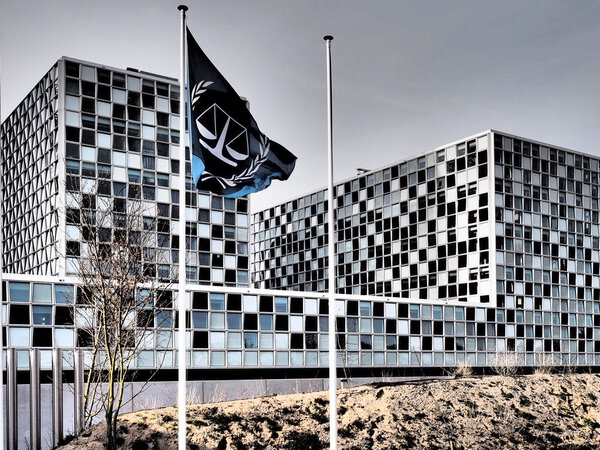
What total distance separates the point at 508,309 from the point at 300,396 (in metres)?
43.3

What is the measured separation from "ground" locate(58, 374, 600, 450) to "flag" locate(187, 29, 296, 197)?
9596 mm

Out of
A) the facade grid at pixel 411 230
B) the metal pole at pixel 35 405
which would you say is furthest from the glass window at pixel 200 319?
the facade grid at pixel 411 230

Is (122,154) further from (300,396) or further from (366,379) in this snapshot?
(300,396)

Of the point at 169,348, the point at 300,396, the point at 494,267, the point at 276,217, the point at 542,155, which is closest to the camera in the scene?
the point at 300,396

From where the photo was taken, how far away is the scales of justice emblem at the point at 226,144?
1944 centimetres

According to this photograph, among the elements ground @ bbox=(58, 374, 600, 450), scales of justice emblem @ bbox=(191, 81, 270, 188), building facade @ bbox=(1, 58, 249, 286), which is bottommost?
ground @ bbox=(58, 374, 600, 450)

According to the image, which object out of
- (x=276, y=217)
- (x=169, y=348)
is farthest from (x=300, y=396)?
(x=276, y=217)

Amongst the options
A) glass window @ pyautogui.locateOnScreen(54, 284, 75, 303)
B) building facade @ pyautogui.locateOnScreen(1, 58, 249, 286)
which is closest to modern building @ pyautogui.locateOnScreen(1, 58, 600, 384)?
building facade @ pyautogui.locateOnScreen(1, 58, 249, 286)

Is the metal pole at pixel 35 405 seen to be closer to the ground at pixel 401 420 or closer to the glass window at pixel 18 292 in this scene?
the ground at pixel 401 420

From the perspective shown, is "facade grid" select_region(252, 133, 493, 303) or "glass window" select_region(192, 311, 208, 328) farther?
"facade grid" select_region(252, 133, 493, 303)

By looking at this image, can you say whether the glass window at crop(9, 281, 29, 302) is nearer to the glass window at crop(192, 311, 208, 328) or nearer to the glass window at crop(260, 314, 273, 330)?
the glass window at crop(192, 311, 208, 328)

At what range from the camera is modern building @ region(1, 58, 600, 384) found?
64.2m

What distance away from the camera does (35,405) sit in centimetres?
2694

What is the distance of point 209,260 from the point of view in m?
73.4
